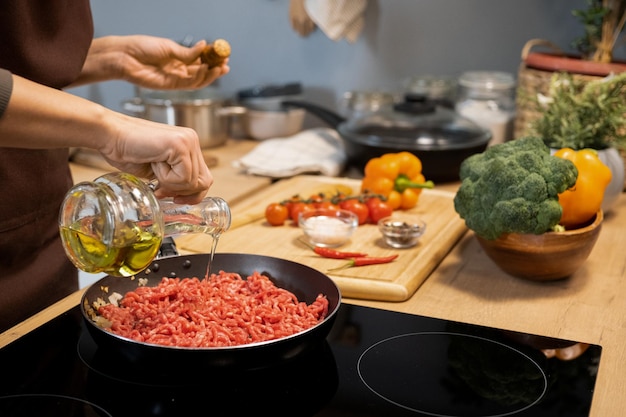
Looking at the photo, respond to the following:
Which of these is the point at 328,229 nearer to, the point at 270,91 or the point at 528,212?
the point at 528,212

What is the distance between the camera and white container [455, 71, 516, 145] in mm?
2307

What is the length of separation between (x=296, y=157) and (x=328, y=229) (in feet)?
2.37

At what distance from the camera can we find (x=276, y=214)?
5.68 feet

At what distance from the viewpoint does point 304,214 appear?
5.55 ft

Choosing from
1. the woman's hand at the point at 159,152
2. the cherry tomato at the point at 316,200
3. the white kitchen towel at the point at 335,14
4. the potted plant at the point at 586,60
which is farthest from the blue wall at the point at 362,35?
the woman's hand at the point at 159,152

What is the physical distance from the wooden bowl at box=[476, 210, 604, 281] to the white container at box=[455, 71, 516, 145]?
0.92 metres

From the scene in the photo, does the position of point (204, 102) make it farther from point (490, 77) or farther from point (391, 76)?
point (490, 77)

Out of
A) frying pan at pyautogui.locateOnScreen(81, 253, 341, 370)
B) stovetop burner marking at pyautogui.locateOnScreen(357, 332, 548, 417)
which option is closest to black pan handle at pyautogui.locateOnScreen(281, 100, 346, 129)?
frying pan at pyautogui.locateOnScreen(81, 253, 341, 370)

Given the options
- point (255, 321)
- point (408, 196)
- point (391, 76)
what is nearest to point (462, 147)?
point (408, 196)

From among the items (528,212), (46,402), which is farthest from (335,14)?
(46,402)

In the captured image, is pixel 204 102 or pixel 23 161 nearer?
pixel 23 161

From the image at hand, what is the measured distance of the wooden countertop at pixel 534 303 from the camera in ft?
3.92

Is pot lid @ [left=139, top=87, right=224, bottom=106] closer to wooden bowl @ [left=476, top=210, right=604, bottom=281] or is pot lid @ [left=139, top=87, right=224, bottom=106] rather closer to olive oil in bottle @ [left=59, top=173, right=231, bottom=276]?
wooden bowl @ [left=476, top=210, right=604, bottom=281]

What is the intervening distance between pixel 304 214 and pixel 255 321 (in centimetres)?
58
